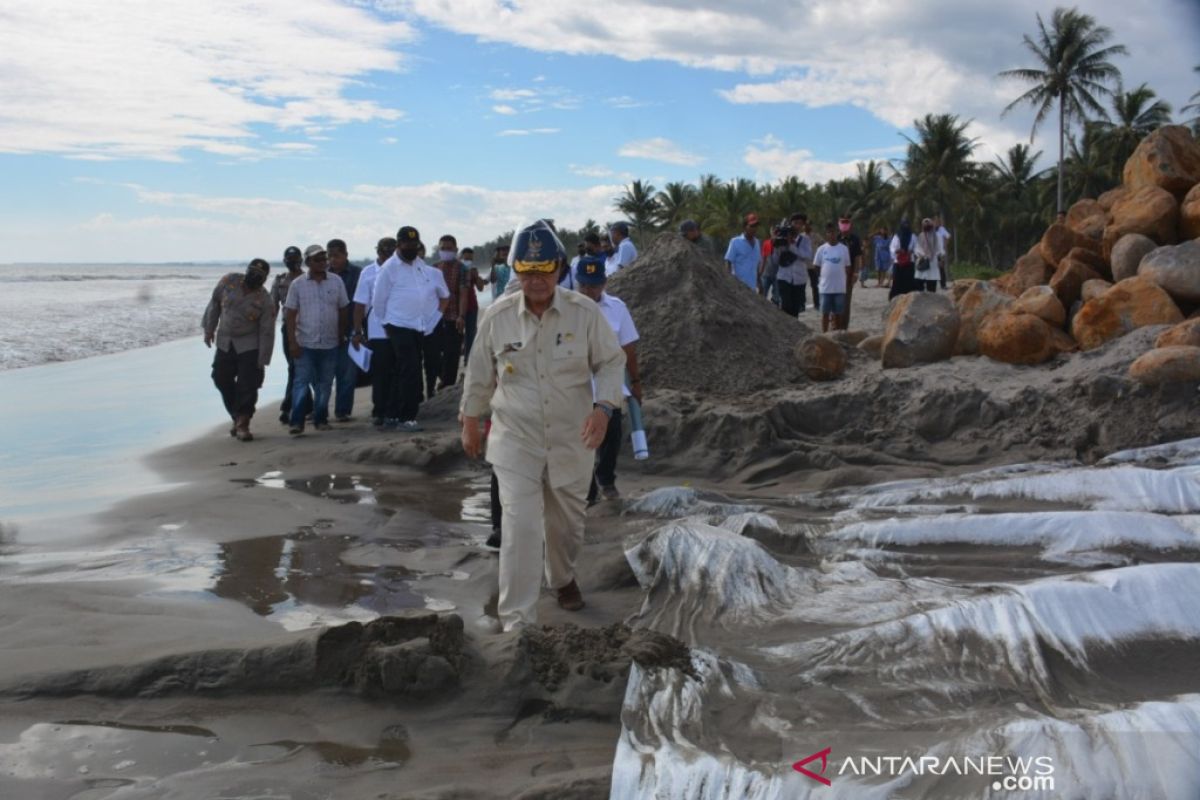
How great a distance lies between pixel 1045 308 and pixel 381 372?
5.96 m

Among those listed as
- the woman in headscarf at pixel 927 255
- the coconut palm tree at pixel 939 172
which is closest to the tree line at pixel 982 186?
the coconut palm tree at pixel 939 172

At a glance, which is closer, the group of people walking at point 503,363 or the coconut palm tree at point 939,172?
the group of people walking at point 503,363

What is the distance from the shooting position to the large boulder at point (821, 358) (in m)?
10.7

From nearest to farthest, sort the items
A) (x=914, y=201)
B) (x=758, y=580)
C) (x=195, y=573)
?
(x=758, y=580) < (x=195, y=573) < (x=914, y=201)

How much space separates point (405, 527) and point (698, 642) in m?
→ 2.87

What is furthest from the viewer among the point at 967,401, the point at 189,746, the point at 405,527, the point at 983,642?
the point at 967,401

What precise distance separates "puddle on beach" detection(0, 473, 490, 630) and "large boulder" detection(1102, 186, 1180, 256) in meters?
6.66

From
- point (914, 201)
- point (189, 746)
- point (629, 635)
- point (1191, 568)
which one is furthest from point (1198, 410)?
point (914, 201)

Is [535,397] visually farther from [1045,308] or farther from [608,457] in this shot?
[1045,308]

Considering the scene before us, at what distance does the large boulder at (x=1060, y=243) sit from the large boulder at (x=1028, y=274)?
0.08 m

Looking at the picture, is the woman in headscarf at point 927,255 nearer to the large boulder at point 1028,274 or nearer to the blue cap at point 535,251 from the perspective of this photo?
the large boulder at point 1028,274

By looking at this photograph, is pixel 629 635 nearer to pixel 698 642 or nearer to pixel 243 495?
pixel 698 642

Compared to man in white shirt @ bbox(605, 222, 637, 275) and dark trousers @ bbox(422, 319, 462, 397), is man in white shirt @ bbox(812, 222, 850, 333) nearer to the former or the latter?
man in white shirt @ bbox(605, 222, 637, 275)

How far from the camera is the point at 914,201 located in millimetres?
50375
